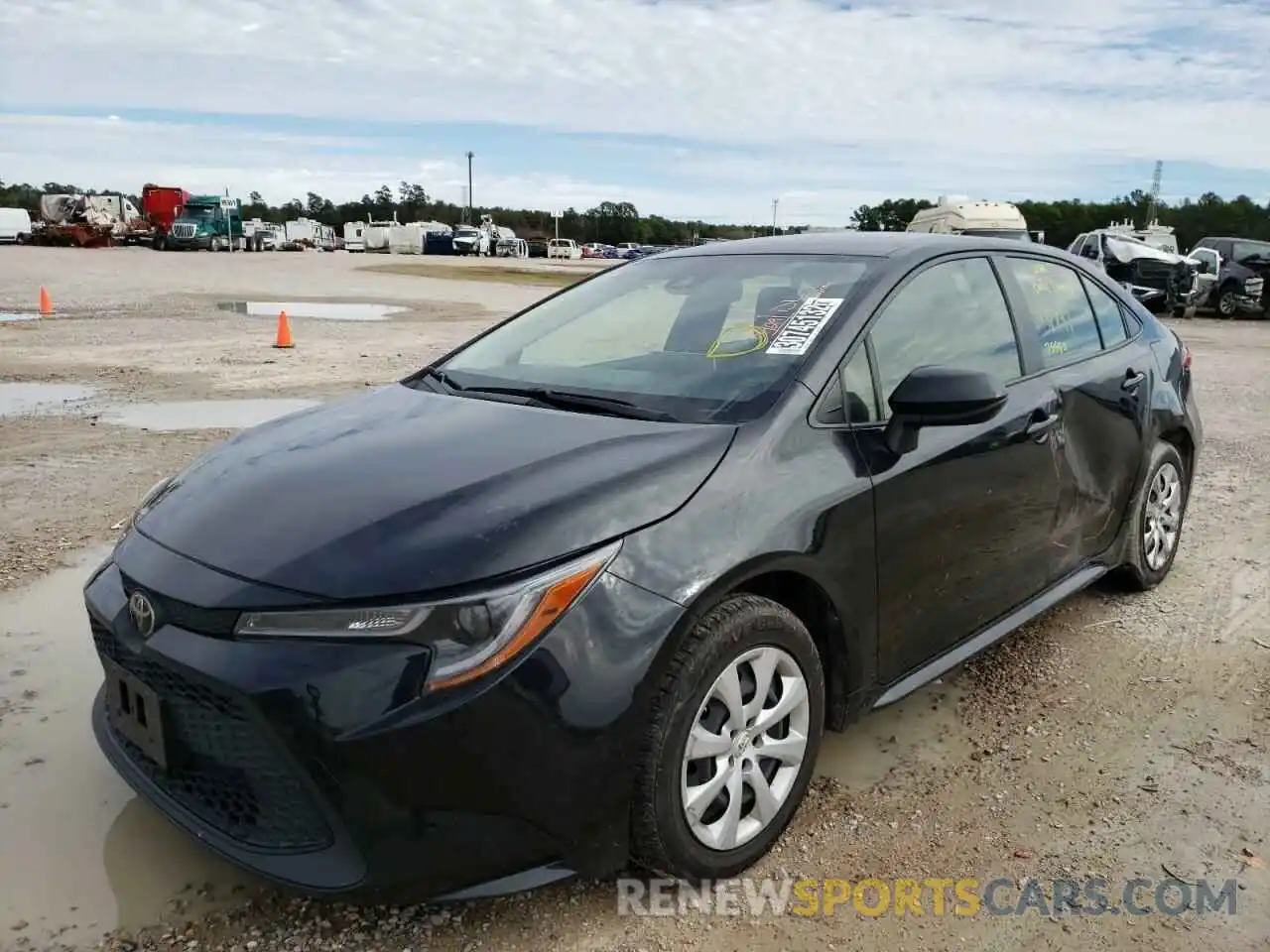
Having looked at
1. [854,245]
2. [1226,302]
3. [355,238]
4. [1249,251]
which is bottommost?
[1226,302]

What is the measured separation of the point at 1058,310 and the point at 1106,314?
0.50 m

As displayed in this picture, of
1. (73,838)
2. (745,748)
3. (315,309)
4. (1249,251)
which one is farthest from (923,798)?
(1249,251)

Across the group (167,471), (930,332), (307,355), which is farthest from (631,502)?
Result: (307,355)

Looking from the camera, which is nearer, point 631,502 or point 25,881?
point 631,502

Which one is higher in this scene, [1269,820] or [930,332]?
[930,332]

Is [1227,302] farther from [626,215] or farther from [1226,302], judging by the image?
[626,215]

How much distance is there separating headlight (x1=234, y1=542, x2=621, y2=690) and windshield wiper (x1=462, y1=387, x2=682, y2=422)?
82 centimetres

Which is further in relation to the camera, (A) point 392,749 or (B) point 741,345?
(B) point 741,345

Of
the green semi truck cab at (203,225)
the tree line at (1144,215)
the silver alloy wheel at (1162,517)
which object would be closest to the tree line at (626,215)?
the tree line at (1144,215)

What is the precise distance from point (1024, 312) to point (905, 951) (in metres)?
2.30

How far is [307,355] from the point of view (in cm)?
1225

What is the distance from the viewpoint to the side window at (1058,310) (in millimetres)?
3797

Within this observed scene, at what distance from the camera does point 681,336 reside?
3.35 m

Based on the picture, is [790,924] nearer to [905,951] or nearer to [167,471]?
[905,951]
